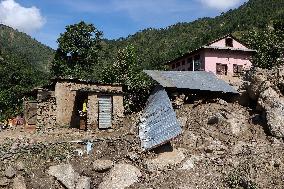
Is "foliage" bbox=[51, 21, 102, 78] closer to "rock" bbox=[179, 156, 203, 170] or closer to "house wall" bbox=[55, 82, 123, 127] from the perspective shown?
"house wall" bbox=[55, 82, 123, 127]

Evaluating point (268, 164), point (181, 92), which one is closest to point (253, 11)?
point (181, 92)

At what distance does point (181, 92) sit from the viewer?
30.5m

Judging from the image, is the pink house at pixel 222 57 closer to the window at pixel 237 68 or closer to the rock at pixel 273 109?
the window at pixel 237 68

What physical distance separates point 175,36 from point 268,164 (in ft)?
333

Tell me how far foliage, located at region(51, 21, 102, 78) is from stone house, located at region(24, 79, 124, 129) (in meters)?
25.2

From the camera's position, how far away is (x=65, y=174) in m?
20.6

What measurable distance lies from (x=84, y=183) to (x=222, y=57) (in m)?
30.0

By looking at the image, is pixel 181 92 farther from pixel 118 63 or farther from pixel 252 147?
pixel 118 63

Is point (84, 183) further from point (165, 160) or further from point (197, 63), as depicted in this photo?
point (197, 63)

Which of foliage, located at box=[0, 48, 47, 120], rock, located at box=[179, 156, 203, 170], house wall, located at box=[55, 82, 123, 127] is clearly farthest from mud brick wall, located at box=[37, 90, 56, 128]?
foliage, located at box=[0, 48, 47, 120]

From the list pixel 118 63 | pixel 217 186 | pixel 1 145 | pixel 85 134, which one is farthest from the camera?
pixel 118 63

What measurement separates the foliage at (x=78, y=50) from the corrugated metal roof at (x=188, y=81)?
80.7 ft

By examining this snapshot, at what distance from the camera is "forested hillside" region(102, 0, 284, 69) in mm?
100812

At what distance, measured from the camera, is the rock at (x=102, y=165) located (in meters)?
21.3
